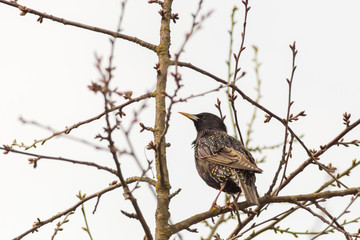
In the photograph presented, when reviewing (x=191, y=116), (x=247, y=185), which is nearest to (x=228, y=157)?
(x=247, y=185)

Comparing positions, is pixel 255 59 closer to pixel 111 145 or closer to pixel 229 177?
pixel 229 177

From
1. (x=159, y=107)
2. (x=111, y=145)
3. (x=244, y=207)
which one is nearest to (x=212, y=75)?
(x=159, y=107)

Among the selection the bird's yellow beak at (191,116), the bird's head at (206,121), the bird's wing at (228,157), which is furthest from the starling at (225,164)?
the bird's yellow beak at (191,116)

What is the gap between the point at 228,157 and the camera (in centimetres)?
583

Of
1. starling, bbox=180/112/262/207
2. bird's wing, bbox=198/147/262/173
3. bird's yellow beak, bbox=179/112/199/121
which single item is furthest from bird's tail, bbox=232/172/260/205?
bird's yellow beak, bbox=179/112/199/121

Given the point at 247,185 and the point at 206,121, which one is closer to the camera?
the point at 247,185

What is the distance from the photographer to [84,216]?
4.27 m

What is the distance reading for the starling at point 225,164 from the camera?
5449 millimetres

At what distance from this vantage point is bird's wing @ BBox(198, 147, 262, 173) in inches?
216

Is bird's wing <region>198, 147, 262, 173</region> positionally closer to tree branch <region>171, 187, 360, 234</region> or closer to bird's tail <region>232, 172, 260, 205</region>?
bird's tail <region>232, 172, 260, 205</region>

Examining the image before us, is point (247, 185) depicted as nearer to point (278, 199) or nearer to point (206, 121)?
point (278, 199)

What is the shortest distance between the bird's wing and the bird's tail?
139mm

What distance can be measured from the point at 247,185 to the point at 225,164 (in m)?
0.51

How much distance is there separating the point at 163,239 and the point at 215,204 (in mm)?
1590
